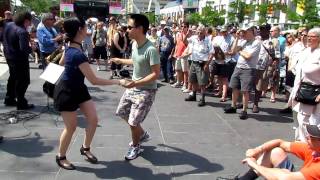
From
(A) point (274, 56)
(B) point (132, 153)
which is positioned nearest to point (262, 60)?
(A) point (274, 56)

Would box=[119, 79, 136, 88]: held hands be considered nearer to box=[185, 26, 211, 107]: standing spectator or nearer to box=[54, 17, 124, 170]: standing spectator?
box=[54, 17, 124, 170]: standing spectator

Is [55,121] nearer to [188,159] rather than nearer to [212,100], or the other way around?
[188,159]

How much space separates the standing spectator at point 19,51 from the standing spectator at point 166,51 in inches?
208

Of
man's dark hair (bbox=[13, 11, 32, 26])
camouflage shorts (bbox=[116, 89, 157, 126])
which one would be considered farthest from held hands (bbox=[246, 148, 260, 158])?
man's dark hair (bbox=[13, 11, 32, 26])

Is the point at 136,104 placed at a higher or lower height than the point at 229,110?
higher

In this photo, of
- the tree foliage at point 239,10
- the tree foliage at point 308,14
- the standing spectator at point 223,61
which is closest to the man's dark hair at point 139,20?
the standing spectator at point 223,61

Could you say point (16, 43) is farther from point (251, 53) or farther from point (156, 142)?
point (251, 53)

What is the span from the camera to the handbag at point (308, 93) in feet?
17.4

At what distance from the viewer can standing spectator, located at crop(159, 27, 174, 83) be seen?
1273 cm

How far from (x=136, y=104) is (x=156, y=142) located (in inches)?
47.9

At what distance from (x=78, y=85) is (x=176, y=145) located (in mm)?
1903

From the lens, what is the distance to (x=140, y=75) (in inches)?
213

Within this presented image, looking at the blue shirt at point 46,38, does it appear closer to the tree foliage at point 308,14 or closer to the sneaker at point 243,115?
the sneaker at point 243,115

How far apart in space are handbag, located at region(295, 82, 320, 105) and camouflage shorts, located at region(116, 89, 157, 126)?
1813mm
